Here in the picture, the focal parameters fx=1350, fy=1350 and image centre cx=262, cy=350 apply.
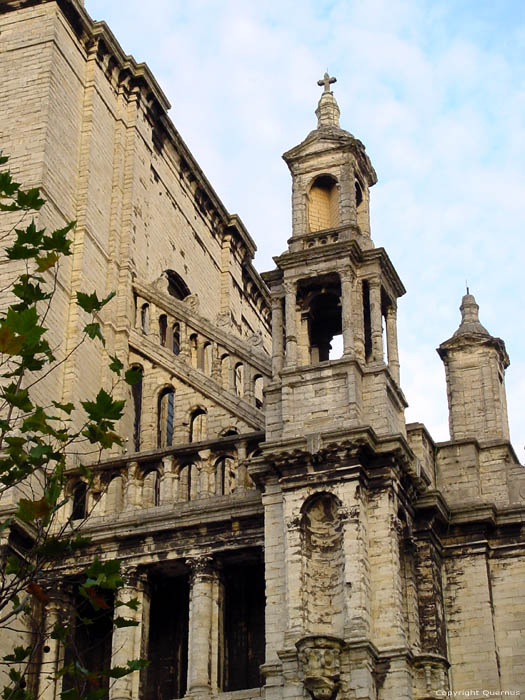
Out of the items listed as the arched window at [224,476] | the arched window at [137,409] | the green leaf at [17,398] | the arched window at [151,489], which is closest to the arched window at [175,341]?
the arched window at [137,409]

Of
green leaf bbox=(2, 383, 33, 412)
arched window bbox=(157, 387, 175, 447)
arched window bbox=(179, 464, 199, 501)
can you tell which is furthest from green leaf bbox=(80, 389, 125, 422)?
arched window bbox=(157, 387, 175, 447)

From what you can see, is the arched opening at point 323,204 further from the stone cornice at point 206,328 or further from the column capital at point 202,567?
the column capital at point 202,567

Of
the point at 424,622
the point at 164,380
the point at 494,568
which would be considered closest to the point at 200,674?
the point at 424,622

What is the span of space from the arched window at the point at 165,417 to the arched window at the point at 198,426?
638mm

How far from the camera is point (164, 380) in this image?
26.5m

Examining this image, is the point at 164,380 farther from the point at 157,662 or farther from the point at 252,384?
the point at 157,662

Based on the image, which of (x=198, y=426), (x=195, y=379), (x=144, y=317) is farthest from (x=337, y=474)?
(x=144, y=317)

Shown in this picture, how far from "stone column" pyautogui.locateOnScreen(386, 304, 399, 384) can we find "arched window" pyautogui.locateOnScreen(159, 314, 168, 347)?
6094mm

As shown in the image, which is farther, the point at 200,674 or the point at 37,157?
the point at 37,157

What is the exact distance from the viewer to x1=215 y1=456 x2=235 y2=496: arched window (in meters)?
23.6

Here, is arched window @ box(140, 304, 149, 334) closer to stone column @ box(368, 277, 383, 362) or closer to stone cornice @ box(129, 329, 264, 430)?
stone cornice @ box(129, 329, 264, 430)

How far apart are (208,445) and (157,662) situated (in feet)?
12.2

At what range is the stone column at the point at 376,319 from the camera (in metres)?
22.7

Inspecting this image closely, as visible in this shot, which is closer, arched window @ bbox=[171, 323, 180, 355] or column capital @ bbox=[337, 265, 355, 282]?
column capital @ bbox=[337, 265, 355, 282]
